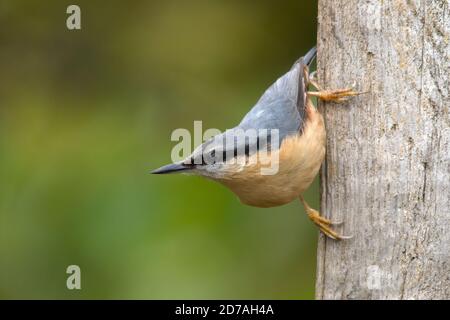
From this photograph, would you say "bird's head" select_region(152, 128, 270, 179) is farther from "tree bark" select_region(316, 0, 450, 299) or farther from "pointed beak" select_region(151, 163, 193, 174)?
"tree bark" select_region(316, 0, 450, 299)

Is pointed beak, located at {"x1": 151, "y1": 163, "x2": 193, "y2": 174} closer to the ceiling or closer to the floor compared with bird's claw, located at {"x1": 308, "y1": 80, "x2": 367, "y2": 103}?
closer to the floor

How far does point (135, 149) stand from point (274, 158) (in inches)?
71.0

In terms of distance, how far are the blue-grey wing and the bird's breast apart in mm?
70

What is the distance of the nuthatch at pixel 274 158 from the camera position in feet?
10.3

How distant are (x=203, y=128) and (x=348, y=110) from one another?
6.29 feet

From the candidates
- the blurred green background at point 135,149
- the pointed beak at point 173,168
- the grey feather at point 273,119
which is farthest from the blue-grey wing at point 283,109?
the blurred green background at point 135,149

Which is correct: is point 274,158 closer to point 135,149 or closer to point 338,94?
point 338,94

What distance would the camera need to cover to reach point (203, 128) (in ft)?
16.1

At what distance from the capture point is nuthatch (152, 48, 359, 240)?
3133mm

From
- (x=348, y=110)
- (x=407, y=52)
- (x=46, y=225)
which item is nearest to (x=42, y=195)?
(x=46, y=225)

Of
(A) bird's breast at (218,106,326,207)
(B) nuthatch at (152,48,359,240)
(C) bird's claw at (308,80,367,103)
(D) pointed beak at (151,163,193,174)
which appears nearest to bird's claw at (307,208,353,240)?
(B) nuthatch at (152,48,359,240)

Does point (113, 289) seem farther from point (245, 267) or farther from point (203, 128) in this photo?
point (203, 128)

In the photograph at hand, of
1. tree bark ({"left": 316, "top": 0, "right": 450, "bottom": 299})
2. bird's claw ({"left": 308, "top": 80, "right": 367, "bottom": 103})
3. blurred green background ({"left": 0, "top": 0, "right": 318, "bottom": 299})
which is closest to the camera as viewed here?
tree bark ({"left": 316, "top": 0, "right": 450, "bottom": 299})

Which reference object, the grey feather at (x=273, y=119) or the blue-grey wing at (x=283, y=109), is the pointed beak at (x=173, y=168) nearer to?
the grey feather at (x=273, y=119)
